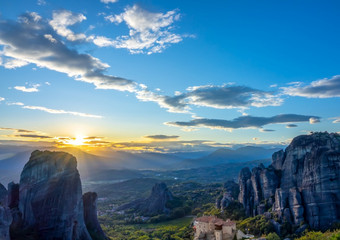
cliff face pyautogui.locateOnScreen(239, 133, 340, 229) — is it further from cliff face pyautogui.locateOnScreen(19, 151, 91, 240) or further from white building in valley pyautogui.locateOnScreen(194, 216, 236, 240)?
cliff face pyautogui.locateOnScreen(19, 151, 91, 240)

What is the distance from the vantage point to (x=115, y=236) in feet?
332

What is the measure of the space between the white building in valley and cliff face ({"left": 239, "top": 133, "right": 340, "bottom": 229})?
1687cm

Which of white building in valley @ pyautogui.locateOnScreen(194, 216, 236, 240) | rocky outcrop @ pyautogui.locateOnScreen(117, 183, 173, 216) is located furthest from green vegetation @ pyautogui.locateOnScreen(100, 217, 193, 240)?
rocky outcrop @ pyautogui.locateOnScreen(117, 183, 173, 216)

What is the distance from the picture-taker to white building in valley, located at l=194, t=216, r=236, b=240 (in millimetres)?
62562

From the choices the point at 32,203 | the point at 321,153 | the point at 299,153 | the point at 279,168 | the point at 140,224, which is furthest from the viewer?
the point at 140,224

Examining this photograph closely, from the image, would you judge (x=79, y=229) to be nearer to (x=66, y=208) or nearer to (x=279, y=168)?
(x=66, y=208)

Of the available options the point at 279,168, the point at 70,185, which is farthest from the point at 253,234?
the point at 70,185

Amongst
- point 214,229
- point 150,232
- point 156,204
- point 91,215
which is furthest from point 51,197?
point 156,204

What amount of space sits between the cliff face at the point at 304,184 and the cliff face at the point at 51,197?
54136 millimetres

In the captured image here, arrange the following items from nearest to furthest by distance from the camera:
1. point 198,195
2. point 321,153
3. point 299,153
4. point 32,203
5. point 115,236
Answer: point 32,203 < point 321,153 < point 299,153 < point 115,236 < point 198,195

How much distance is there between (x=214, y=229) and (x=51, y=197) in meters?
40.5

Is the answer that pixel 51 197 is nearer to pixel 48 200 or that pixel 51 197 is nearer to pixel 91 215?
pixel 48 200

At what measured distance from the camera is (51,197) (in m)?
56.1

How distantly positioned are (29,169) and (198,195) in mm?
132667
